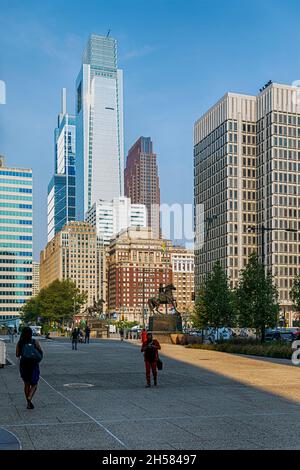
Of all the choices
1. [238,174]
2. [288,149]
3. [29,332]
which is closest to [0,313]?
[238,174]

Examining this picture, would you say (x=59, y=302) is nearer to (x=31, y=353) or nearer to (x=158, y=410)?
(x=31, y=353)

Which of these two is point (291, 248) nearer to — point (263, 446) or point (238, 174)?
point (238, 174)

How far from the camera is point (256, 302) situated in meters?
43.5

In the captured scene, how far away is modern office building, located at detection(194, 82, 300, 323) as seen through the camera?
160 meters

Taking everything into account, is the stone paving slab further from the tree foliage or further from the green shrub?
the tree foliage

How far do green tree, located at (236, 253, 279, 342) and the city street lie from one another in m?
17.9

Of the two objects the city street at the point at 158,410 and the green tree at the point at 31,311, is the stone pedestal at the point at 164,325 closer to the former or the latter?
the city street at the point at 158,410

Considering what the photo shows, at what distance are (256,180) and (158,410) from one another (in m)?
159

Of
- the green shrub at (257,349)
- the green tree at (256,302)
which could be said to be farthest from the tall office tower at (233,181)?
the green shrub at (257,349)

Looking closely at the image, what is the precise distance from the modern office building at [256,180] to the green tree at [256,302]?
368 ft

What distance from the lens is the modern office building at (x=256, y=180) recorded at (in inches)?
6299

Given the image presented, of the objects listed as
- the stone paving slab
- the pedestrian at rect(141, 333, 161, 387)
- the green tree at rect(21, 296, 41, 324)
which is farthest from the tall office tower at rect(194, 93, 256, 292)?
the stone paving slab

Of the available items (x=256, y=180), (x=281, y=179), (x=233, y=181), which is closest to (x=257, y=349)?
(x=281, y=179)

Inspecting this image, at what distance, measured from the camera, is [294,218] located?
162 metres
